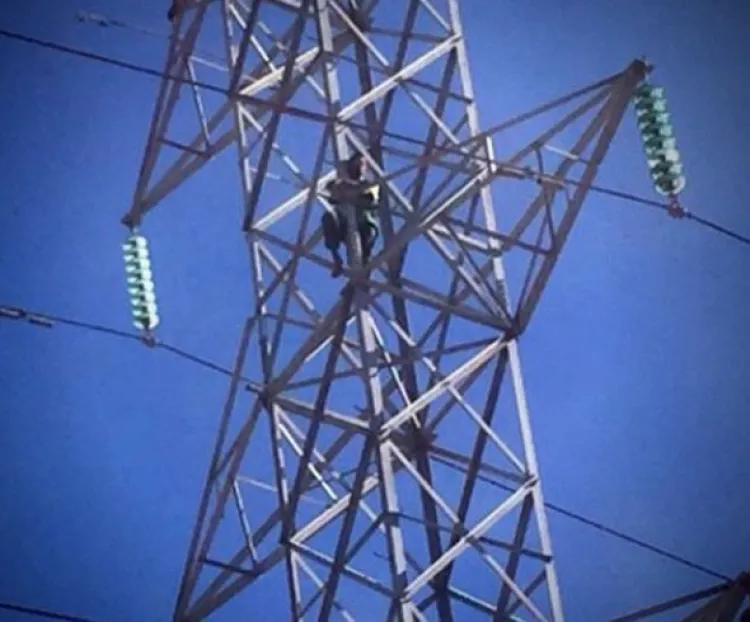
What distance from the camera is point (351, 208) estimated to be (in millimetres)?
15086

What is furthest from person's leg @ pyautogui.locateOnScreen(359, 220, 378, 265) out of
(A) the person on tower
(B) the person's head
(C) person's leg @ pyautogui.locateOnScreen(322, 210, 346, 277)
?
(B) the person's head

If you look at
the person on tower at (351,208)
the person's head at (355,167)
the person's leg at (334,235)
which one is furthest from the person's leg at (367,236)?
the person's head at (355,167)

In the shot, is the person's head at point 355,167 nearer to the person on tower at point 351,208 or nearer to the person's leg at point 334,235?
the person on tower at point 351,208

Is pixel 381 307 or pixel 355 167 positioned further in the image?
pixel 381 307

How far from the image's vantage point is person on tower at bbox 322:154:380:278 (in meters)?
15.0

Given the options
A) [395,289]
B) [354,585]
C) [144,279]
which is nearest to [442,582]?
[395,289]

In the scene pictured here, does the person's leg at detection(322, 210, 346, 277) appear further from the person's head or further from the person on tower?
the person's head

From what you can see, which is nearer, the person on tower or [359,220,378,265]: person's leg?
the person on tower

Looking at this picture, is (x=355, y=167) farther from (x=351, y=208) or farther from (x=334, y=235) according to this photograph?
(x=334, y=235)

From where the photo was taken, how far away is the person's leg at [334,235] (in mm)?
15250

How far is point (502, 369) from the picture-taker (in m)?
15.8

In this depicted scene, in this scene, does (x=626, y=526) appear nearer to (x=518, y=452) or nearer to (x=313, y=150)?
(x=518, y=452)

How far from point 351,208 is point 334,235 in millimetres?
357

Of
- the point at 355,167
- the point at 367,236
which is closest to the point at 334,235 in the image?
the point at 367,236
